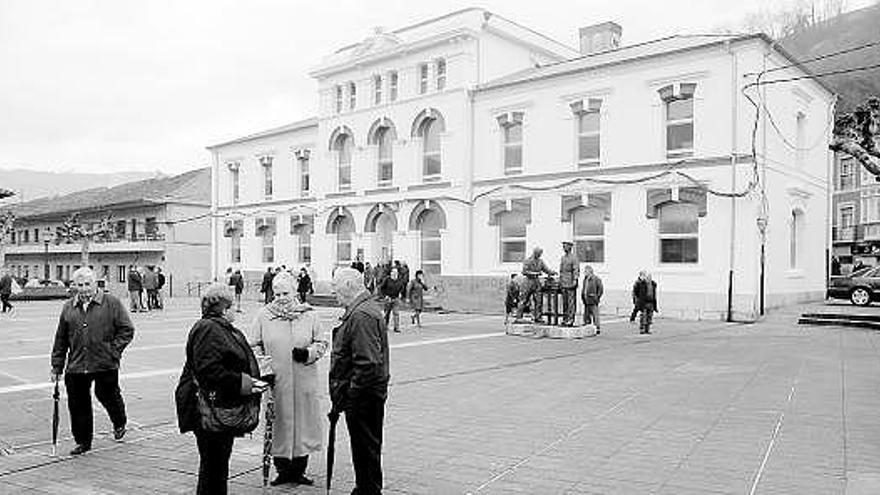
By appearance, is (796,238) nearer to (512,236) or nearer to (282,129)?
(512,236)

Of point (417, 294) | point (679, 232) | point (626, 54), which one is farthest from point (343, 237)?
point (679, 232)

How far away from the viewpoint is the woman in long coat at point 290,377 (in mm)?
6207

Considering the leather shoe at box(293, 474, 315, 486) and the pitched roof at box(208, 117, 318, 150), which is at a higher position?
the pitched roof at box(208, 117, 318, 150)

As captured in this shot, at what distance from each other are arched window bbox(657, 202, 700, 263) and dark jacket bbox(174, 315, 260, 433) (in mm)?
22050

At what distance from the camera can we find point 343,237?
37969mm

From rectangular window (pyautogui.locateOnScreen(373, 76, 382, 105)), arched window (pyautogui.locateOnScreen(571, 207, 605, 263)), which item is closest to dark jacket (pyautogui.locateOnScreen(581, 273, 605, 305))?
arched window (pyautogui.locateOnScreen(571, 207, 605, 263))

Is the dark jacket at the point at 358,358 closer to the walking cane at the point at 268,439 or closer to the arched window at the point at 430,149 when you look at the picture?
the walking cane at the point at 268,439

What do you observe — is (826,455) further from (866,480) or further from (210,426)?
(210,426)

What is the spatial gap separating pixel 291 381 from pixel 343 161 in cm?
3266

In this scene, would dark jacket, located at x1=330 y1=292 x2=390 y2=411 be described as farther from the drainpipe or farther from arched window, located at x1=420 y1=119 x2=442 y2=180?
arched window, located at x1=420 y1=119 x2=442 y2=180

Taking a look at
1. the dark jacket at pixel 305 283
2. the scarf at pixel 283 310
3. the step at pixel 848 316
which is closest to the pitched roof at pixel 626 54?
the step at pixel 848 316

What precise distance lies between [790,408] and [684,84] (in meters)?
17.9

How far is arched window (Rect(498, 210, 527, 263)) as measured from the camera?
30469 mm

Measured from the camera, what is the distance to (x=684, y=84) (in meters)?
25.3
